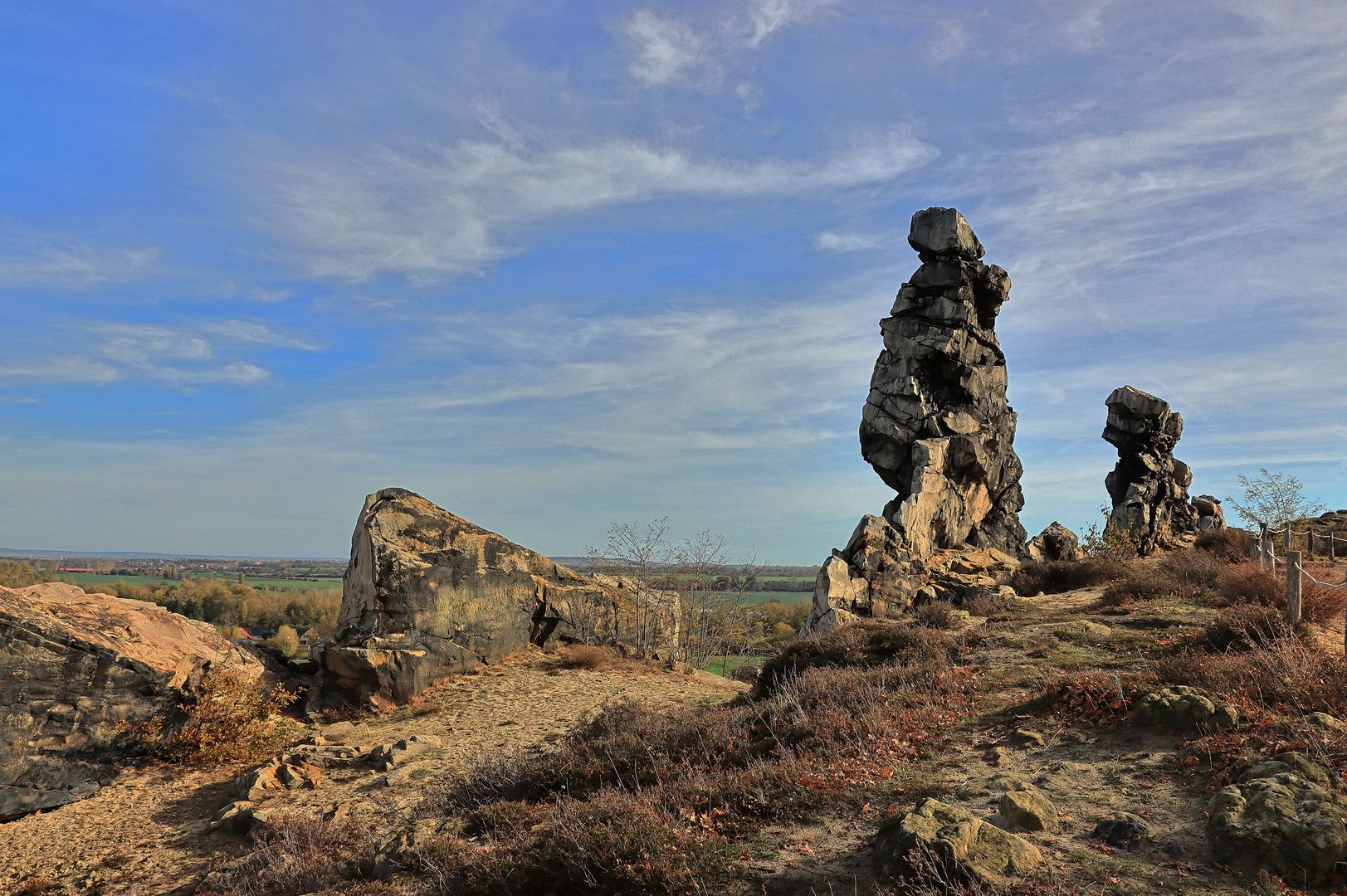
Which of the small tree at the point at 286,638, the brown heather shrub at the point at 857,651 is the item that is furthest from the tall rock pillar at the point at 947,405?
the small tree at the point at 286,638

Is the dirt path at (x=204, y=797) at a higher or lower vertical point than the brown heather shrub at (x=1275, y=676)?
lower

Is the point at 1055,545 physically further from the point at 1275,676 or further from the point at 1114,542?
the point at 1275,676

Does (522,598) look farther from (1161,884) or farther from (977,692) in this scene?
(1161,884)

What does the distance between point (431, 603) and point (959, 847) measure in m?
13.3

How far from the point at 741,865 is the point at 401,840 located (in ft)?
11.9

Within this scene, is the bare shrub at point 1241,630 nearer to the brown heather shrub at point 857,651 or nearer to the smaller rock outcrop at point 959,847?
the brown heather shrub at point 857,651

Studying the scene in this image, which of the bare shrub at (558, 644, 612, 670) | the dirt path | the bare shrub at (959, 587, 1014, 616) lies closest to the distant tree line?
the bare shrub at (558, 644, 612, 670)

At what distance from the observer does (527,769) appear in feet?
29.7

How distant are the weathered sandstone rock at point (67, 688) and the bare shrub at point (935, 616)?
13.8m

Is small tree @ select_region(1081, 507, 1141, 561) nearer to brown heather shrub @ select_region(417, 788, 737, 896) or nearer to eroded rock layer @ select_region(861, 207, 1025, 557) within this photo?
eroded rock layer @ select_region(861, 207, 1025, 557)

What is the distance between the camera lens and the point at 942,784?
701cm

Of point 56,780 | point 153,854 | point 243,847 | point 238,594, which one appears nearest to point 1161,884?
point 243,847

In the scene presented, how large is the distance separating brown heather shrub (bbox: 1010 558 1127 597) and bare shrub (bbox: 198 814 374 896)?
1813 centimetres

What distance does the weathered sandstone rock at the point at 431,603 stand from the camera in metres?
15.3
